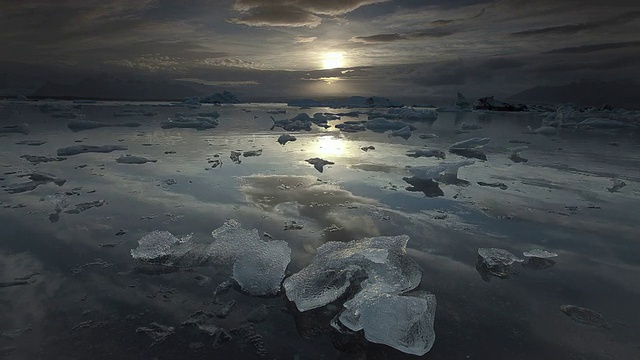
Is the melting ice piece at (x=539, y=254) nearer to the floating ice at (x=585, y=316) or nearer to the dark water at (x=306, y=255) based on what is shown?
the dark water at (x=306, y=255)

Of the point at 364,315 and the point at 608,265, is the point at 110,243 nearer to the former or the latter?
the point at 364,315

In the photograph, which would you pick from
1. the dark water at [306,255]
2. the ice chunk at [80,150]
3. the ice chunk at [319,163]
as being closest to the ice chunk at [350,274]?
the dark water at [306,255]

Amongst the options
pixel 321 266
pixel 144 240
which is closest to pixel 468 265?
pixel 321 266

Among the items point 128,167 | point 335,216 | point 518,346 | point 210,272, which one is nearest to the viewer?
point 518,346

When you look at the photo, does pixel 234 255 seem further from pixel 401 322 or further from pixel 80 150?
pixel 80 150

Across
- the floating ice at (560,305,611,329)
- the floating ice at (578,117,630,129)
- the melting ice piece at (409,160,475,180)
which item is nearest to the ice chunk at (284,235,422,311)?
the floating ice at (560,305,611,329)

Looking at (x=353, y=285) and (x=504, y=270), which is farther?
(x=504, y=270)

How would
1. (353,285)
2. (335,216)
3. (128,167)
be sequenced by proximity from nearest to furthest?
(353,285), (335,216), (128,167)
